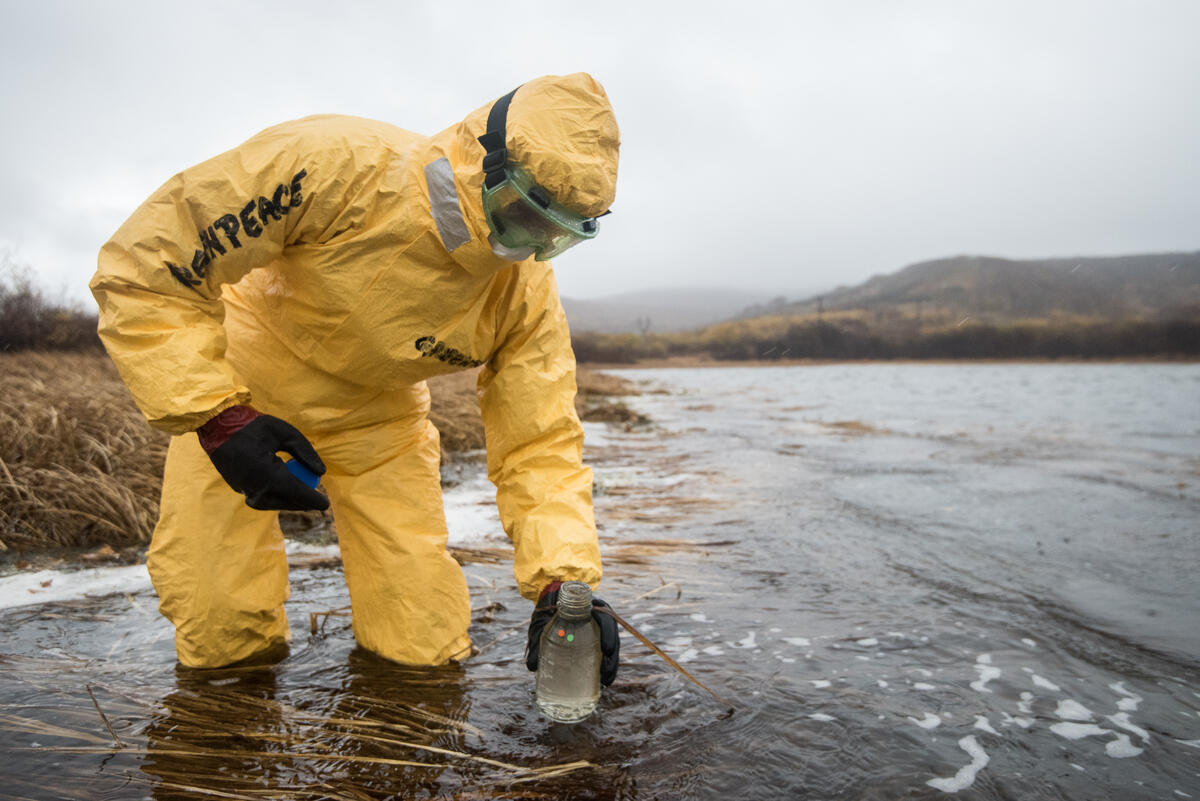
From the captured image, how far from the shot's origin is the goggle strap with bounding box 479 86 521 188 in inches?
74.5

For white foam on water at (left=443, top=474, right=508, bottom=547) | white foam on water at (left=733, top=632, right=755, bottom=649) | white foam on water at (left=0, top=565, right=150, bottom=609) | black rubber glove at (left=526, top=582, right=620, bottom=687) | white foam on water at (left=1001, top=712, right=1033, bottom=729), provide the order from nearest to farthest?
black rubber glove at (left=526, top=582, right=620, bottom=687), white foam on water at (left=1001, top=712, right=1033, bottom=729), white foam on water at (left=733, top=632, right=755, bottom=649), white foam on water at (left=0, top=565, right=150, bottom=609), white foam on water at (left=443, top=474, right=508, bottom=547)

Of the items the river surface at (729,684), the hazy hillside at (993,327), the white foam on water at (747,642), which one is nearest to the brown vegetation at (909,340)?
the hazy hillside at (993,327)

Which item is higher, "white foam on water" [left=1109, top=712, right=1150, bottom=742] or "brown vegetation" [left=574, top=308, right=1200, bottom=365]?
"brown vegetation" [left=574, top=308, right=1200, bottom=365]

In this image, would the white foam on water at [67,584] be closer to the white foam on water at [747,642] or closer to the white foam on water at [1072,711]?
the white foam on water at [747,642]

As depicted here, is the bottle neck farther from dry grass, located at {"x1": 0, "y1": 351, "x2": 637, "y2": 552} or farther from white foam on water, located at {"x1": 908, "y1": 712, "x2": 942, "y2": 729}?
dry grass, located at {"x1": 0, "y1": 351, "x2": 637, "y2": 552}

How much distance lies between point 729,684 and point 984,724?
2.74 ft

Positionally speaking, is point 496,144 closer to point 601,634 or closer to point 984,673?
point 601,634

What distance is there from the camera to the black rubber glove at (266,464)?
2.03 m

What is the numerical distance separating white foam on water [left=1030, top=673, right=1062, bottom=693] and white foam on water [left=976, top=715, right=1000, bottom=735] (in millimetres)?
431

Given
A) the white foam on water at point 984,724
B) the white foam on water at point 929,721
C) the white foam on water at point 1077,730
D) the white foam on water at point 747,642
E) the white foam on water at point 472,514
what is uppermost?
the white foam on water at point 472,514

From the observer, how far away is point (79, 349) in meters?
12.1

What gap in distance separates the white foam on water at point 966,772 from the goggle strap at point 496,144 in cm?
209

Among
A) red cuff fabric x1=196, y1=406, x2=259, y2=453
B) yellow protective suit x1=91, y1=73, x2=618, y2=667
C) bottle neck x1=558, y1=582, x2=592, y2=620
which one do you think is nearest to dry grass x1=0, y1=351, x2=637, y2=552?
yellow protective suit x1=91, y1=73, x2=618, y2=667

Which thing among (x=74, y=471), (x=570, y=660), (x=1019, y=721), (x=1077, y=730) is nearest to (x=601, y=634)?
(x=570, y=660)
